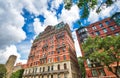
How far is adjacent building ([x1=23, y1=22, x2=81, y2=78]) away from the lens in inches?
1287

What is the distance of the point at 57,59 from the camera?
118ft

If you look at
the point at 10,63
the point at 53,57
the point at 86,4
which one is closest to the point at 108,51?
the point at 86,4

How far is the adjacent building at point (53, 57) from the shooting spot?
3269 cm

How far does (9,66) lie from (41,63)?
39.8 meters

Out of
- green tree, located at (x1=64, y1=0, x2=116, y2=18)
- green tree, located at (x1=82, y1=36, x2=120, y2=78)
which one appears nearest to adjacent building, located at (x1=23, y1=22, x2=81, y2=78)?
green tree, located at (x1=82, y1=36, x2=120, y2=78)

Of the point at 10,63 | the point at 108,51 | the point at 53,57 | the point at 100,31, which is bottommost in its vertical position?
the point at 108,51

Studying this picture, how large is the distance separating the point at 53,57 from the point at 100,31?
890 inches

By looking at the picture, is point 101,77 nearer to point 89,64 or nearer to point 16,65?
point 89,64

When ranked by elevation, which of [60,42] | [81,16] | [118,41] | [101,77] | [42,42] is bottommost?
[101,77]

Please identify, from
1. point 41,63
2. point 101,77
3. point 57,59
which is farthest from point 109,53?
point 41,63

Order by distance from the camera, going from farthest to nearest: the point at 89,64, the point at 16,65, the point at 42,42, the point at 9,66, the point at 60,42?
1. the point at 16,65
2. the point at 9,66
3. the point at 42,42
4. the point at 60,42
5. the point at 89,64

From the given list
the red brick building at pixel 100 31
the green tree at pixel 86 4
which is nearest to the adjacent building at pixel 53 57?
the red brick building at pixel 100 31

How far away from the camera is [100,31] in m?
35.3

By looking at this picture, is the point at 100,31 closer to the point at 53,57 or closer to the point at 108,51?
the point at 108,51
